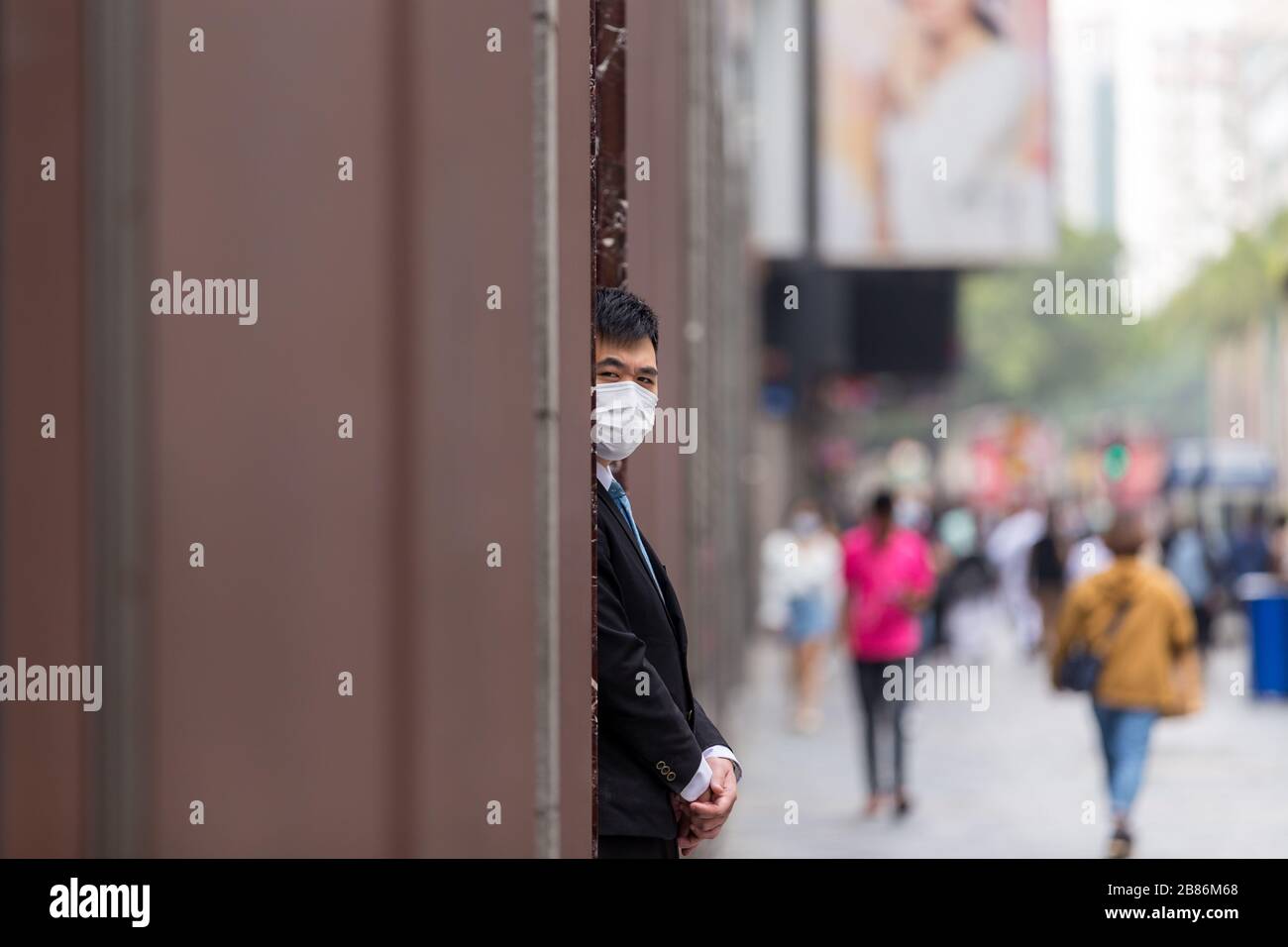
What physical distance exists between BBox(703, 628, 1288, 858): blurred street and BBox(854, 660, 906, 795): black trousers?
230 mm

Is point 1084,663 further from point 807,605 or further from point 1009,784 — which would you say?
point 807,605

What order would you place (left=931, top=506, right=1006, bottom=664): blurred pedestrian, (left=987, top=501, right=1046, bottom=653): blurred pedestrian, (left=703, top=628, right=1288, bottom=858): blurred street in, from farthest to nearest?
(left=987, top=501, right=1046, bottom=653): blurred pedestrian < (left=931, top=506, right=1006, bottom=664): blurred pedestrian < (left=703, top=628, right=1288, bottom=858): blurred street

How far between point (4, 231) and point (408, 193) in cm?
78

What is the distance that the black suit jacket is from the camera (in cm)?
386

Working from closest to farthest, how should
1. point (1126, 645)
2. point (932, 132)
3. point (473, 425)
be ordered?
point (473, 425)
point (1126, 645)
point (932, 132)

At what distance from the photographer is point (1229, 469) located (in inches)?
1244

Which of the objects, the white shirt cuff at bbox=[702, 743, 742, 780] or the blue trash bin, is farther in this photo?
the blue trash bin

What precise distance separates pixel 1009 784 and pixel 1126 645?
10.1 feet

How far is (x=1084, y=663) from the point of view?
27.8 feet

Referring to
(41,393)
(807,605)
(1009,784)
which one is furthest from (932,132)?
(41,393)

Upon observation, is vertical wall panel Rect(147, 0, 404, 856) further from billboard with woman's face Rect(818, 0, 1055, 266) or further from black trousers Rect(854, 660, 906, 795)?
billboard with woman's face Rect(818, 0, 1055, 266)

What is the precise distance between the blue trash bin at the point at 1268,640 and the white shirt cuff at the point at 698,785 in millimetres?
12199

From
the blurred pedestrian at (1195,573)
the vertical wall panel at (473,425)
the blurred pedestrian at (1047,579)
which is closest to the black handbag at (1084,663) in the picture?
the vertical wall panel at (473,425)

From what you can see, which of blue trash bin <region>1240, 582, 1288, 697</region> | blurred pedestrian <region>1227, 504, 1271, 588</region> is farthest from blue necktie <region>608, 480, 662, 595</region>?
blurred pedestrian <region>1227, 504, 1271, 588</region>
